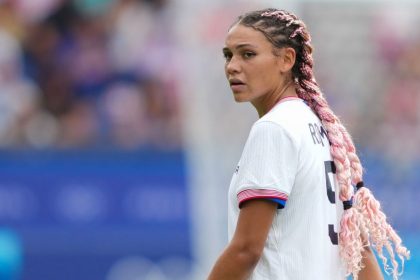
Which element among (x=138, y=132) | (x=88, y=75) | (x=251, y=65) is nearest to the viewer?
(x=251, y=65)

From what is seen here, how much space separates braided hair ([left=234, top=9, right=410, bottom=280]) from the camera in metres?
3.96

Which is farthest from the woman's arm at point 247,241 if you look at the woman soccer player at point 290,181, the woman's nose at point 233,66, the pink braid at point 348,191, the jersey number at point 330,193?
the woman's nose at point 233,66

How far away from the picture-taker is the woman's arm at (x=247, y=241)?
371 centimetres

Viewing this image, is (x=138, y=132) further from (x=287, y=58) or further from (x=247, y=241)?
(x=247, y=241)

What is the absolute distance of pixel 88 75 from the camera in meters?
11.2

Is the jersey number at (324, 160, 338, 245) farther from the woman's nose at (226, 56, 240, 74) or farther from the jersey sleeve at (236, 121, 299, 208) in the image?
the woman's nose at (226, 56, 240, 74)

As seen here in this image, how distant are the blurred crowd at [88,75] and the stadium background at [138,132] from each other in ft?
0.05

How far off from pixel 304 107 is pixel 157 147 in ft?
22.2

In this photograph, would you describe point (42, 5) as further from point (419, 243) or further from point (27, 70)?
point (419, 243)

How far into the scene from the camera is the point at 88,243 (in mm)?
10344

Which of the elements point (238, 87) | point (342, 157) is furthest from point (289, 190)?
point (238, 87)

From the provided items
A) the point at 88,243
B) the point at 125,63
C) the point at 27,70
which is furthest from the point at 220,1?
the point at 88,243

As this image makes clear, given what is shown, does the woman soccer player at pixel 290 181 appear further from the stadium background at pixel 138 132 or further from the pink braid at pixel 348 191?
the stadium background at pixel 138 132

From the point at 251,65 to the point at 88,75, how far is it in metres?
7.47
